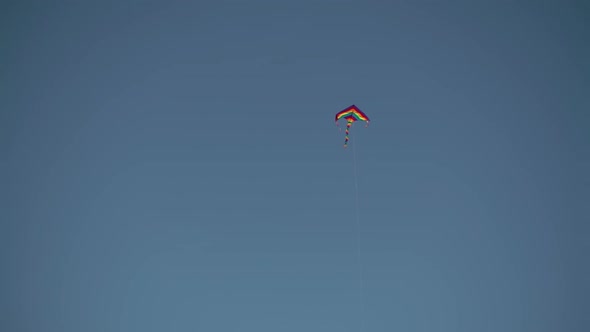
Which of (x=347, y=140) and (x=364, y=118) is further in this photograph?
(x=347, y=140)

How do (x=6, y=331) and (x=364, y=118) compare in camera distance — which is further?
(x=6, y=331)

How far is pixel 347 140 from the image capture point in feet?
69.5

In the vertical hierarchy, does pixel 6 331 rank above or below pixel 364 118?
below

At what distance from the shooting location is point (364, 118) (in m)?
19.8

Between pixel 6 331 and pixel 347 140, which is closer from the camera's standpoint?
pixel 347 140

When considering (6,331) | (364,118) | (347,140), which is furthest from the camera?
(6,331)

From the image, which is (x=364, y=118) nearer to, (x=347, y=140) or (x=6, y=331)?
(x=347, y=140)

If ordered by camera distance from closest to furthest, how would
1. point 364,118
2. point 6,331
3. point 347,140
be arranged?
point 364,118
point 347,140
point 6,331

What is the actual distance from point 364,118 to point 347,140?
1.73 meters

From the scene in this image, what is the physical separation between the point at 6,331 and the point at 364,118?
20.0m

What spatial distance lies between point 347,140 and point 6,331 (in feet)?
62.1

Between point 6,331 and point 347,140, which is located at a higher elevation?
point 347,140

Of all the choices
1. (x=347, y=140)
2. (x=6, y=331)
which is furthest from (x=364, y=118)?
(x=6, y=331)

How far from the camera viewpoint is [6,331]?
916 inches
